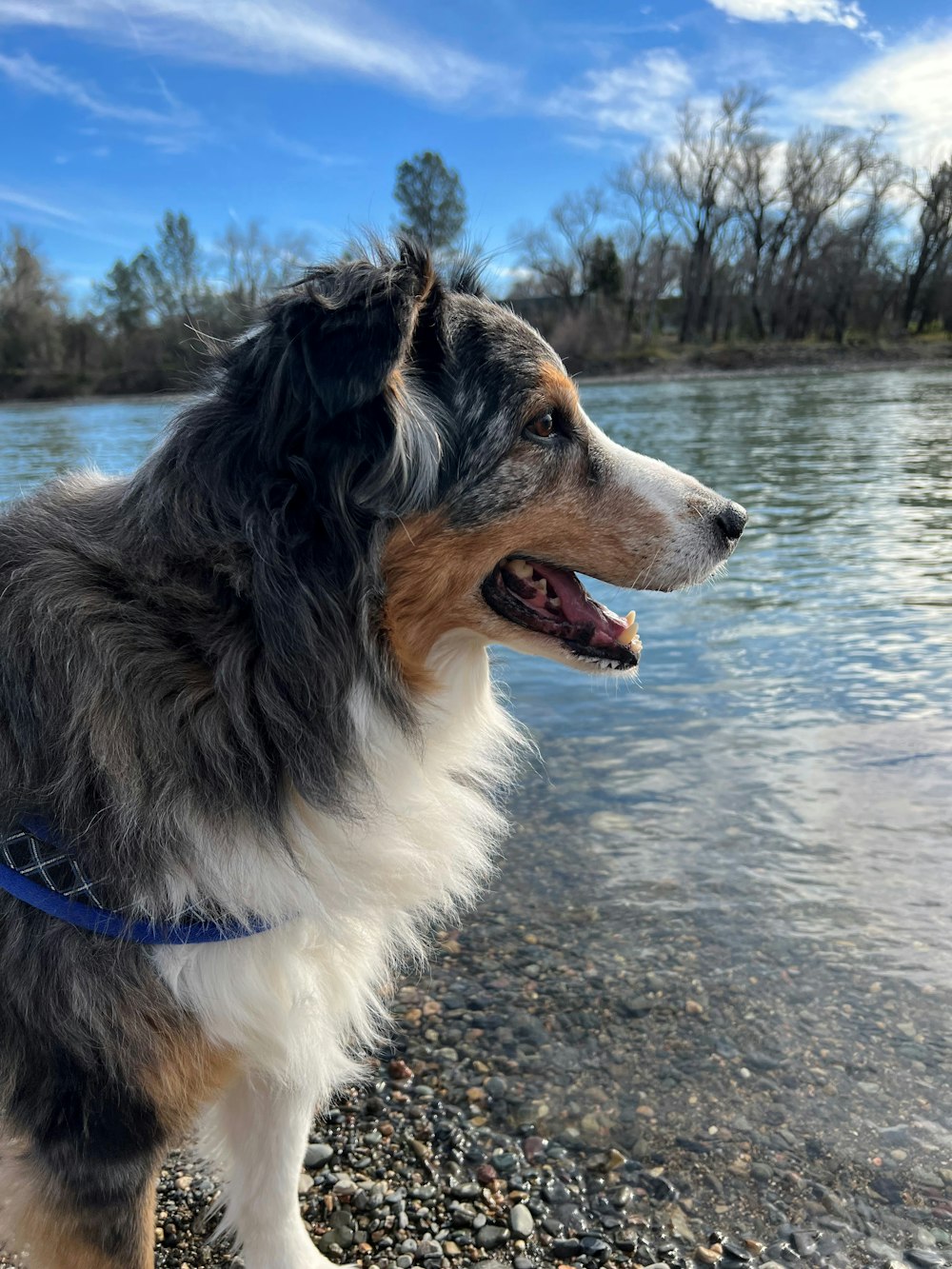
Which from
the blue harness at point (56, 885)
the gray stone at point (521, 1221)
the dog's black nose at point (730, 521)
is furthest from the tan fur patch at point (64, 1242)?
the dog's black nose at point (730, 521)

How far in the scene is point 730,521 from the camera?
2926mm

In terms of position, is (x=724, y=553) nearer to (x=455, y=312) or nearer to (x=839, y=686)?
(x=455, y=312)

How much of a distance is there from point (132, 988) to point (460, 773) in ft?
3.71

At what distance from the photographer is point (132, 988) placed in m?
2.05

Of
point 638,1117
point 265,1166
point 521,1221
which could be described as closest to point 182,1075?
point 265,1166

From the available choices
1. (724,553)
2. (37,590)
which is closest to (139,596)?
(37,590)

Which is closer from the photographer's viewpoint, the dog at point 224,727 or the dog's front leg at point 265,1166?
the dog at point 224,727

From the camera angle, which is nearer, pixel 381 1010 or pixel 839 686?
pixel 381 1010

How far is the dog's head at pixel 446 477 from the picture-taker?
211cm

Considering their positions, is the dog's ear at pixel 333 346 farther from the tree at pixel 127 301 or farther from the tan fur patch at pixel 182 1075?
the tree at pixel 127 301

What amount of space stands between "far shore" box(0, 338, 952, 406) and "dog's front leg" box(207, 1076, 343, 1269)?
55726mm

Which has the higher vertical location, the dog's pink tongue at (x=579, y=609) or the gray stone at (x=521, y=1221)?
the dog's pink tongue at (x=579, y=609)

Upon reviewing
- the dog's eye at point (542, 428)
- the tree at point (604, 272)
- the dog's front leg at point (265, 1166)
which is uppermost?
the tree at point (604, 272)

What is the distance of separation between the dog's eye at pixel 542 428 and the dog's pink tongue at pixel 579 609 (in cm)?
39
